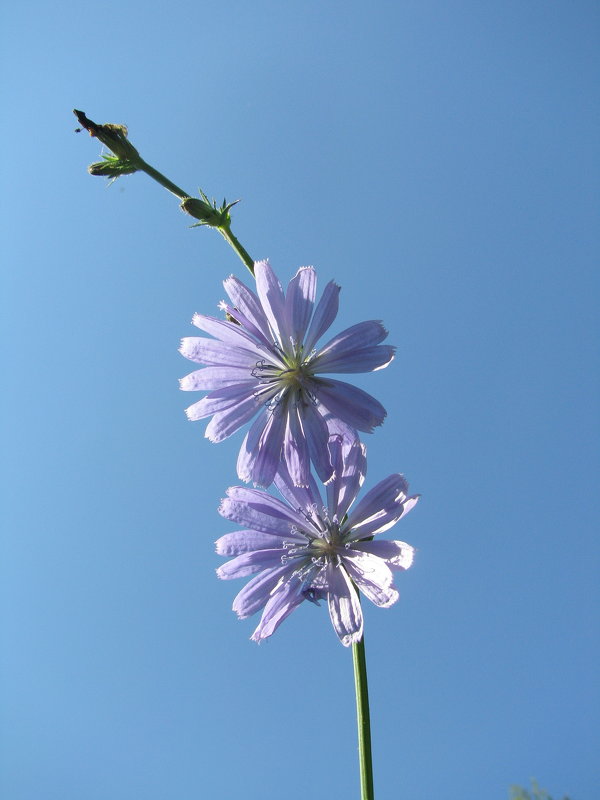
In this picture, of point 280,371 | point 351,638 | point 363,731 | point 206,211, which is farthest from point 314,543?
point 206,211

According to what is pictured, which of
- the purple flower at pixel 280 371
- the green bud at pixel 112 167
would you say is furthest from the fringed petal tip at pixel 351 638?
the green bud at pixel 112 167

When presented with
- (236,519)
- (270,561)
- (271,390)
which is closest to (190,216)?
(271,390)

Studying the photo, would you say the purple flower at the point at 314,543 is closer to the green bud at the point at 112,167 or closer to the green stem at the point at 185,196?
the green stem at the point at 185,196

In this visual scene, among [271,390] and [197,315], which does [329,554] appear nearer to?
[271,390]

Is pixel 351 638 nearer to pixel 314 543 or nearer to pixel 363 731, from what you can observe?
pixel 363 731

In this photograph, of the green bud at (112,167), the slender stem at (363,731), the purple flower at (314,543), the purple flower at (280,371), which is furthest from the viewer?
the green bud at (112,167)

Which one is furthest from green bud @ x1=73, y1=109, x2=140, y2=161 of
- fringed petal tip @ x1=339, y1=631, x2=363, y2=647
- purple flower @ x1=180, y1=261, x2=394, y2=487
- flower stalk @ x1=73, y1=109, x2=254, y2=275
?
fringed petal tip @ x1=339, y1=631, x2=363, y2=647
